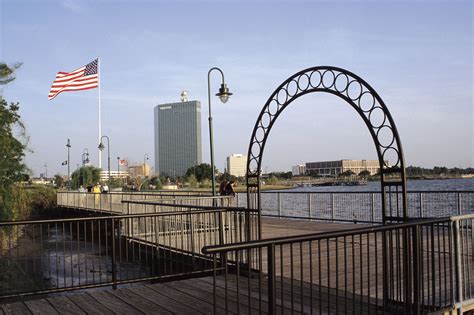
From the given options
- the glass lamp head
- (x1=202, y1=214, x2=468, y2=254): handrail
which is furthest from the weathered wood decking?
the glass lamp head

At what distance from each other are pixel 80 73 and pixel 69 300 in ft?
93.4

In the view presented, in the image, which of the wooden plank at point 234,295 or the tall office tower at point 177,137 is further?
the tall office tower at point 177,137

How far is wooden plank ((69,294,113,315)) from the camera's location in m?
6.02

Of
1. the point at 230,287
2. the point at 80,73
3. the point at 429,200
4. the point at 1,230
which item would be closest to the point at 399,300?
the point at 230,287

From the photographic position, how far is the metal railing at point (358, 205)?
1426 centimetres

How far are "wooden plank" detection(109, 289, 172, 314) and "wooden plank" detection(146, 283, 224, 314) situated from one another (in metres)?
0.39

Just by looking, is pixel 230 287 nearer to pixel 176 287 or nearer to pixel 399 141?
pixel 176 287

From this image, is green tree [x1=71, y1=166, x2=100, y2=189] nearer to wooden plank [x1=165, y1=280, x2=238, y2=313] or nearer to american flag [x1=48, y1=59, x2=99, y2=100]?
american flag [x1=48, y1=59, x2=99, y2=100]

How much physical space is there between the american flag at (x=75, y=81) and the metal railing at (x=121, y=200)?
7415mm

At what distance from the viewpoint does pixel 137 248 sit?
13914mm

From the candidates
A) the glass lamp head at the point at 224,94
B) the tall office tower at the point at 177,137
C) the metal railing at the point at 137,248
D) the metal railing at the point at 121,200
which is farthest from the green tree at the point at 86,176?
the glass lamp head at the point at 224,94

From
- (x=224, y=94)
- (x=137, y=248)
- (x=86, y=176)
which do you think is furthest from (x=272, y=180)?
(x=137, y=248)

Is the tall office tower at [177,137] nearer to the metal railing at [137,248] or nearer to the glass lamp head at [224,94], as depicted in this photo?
the glass lamp head at [224,94]

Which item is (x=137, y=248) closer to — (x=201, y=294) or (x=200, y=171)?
(x=201, y=294)
